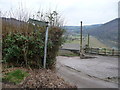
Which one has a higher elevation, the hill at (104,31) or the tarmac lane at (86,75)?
the hill at (104,31)

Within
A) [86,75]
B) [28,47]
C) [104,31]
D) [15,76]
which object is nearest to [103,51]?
[104,31]

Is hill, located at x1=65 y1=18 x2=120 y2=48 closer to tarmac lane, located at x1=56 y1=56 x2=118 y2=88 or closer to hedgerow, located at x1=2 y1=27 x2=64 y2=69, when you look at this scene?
tarmac lane, located at x1=56 y1=56 x2=118 y2=88

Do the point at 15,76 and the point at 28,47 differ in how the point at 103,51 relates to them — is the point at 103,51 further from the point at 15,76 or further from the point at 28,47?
the point at 15,76

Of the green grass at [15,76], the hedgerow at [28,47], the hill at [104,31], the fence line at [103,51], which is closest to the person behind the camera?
the green grass at [15,76]

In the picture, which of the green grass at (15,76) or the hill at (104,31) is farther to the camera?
the hill at (104,31)

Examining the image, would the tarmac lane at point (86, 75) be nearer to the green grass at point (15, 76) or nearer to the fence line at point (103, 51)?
the green grass at point (15, 76)

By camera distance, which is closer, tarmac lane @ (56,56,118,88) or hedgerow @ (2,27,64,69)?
tarmac lane @ (56,56,118,88)

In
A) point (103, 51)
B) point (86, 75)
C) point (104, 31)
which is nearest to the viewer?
point (86, 75)

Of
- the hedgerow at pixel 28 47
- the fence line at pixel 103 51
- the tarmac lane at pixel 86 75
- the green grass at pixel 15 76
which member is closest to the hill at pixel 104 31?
the fence line at pixel 103 51

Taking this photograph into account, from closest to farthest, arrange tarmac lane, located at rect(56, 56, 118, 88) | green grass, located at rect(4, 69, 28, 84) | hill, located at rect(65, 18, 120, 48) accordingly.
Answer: green grass, located at rect(4, 69, 28, 84)
tarmac lane, located at rect(56, 56, 118, 88)
hill, located at rect(65, 18, 120, 48)

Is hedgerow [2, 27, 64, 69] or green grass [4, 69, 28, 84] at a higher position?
hedgerow [2, 27, 64, 69]

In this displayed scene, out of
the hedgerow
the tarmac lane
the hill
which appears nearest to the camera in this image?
A: the tarmac lane

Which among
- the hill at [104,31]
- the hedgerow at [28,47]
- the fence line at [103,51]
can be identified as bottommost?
the fence line at [103,51]

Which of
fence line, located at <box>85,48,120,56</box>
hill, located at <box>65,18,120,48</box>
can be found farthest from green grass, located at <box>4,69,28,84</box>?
fence line, located at <box>85,48,120,56</box>
